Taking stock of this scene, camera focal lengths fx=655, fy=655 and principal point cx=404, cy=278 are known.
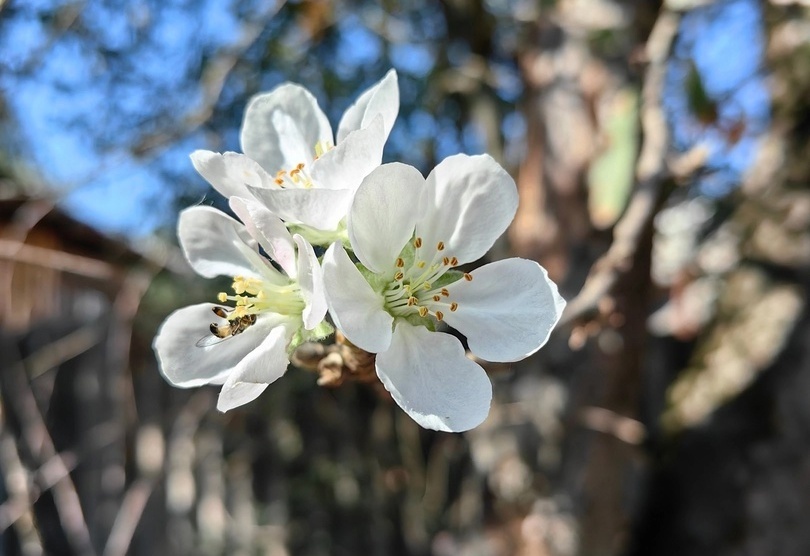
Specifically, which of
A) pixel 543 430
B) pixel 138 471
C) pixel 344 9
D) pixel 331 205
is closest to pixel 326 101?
pixel 344 9

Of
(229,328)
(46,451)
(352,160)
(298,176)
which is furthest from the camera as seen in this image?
(46,451)

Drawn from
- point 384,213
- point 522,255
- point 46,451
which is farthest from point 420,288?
point 46,451

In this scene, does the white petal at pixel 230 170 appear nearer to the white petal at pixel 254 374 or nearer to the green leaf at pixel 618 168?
the white petal at pixel 254 374

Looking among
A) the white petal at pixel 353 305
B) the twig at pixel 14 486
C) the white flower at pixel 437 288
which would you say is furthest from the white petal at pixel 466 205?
the twig at pixel 14 486

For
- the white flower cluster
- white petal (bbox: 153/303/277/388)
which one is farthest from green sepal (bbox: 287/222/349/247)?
white petal (bbox: 153/303/277/388)

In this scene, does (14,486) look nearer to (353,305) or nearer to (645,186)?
(353,305)

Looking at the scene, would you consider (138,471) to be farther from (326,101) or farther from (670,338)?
(670,338)

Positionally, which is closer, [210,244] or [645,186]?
[210,244]
